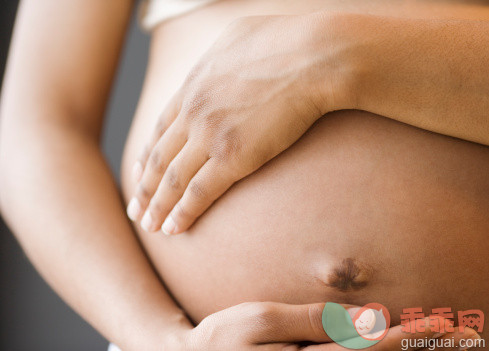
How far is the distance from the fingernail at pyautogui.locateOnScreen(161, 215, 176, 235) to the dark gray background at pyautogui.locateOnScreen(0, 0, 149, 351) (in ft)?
3.37

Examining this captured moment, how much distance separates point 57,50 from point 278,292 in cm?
55

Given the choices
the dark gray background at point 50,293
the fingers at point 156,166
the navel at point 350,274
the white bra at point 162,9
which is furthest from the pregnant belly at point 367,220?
the dark gray background at point 50,293

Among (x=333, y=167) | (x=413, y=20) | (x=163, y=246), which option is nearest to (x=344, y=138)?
(x=333, y=167)

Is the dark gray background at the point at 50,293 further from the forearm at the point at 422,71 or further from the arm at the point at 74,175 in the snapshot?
the forearm at the point at 422,71

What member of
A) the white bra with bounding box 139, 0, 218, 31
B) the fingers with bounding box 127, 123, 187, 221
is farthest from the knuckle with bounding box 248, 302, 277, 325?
the white bra with bounding box 139, 0, 218, 31

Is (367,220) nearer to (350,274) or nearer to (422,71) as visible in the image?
(350,274)

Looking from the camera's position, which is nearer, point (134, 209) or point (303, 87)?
point (303, 87)

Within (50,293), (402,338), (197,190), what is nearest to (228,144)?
(197,190)

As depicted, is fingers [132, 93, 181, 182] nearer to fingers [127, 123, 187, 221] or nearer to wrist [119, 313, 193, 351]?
fingers [127, 123, 187, 221]

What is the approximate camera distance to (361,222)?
1.73ft

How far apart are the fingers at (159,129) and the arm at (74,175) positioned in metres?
0.10

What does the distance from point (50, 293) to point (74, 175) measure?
0.95 meters

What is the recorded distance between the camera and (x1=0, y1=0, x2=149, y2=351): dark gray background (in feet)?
4.79

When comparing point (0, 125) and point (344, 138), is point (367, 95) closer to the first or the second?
point (344, 138)
